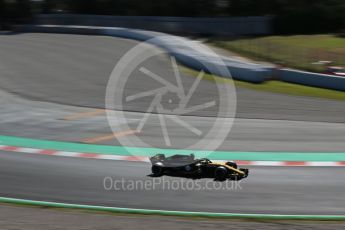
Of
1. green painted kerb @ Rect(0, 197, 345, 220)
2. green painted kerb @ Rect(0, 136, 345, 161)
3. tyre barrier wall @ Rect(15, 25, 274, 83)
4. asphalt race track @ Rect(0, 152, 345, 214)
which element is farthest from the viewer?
tyre barrier wall @ Rect(15, 25, 274, 83)

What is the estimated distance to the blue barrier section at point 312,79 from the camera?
872 inches

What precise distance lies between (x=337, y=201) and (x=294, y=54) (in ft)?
68.3

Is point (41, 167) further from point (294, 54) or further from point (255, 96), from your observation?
point (294, 54)

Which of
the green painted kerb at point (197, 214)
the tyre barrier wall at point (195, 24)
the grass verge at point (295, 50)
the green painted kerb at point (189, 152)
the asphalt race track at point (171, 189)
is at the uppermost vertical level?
the tyre barrier wall at point (195, 24)

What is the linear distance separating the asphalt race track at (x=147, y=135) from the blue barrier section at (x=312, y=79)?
3.27 metres

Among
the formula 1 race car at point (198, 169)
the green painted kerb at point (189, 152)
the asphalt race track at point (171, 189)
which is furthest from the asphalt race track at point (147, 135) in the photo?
the green painted kerb at point (189, 152)

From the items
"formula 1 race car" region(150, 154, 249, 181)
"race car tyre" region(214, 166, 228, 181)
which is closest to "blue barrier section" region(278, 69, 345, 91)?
"formula 1 race car" region(150, 154, 249, 181)

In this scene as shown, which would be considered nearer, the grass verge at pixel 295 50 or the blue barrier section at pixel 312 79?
the blue barrier section at pixel 312 79

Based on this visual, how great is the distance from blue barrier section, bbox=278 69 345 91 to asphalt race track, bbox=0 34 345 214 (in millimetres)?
3270

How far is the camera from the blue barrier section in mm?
22141

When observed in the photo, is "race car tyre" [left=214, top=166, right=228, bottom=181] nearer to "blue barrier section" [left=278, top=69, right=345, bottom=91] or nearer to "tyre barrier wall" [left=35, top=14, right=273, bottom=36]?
"blue barrier section" [left=278, top=69, right=345, bottom=91]

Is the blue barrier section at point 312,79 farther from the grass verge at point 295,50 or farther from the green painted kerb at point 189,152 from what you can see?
the green painted kerb at point 189,152

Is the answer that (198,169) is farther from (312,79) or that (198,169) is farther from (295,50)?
(295,50)

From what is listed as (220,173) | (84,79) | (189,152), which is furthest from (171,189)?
(84,79)
